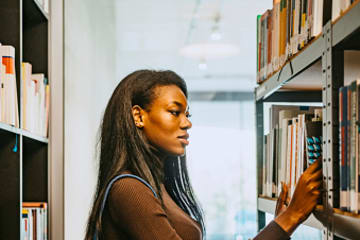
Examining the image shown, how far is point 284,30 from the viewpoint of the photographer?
57.9 inches

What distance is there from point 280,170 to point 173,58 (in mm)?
4497

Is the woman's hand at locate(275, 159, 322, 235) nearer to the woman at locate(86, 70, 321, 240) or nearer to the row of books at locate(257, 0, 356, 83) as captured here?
the woman at locate(86, 70, 321, 240)

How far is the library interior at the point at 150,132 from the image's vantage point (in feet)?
3.27

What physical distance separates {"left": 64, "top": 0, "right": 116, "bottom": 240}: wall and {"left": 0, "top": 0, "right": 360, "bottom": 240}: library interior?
0.03ft

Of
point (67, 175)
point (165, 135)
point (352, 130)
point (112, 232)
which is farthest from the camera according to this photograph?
point (67, 175)

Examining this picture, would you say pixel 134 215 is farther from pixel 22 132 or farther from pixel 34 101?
pixel 34 101

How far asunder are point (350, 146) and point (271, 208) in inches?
28.7

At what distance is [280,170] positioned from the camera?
60.7 inches

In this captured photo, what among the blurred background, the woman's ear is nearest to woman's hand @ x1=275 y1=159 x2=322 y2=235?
the woman's ear

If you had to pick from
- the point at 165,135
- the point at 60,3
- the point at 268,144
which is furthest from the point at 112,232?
the point at 60,3

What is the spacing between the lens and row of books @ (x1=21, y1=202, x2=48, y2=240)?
1874 millimetres

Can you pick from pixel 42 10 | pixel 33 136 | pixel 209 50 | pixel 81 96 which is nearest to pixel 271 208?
pixel 33 136

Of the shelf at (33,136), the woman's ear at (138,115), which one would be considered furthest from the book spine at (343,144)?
the shelf at (33,136)

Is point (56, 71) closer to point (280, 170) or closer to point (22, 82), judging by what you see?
point (22, 82)
